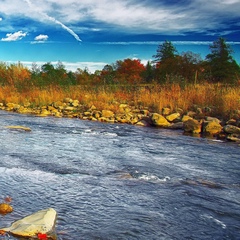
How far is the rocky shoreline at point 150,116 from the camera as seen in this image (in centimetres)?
1031

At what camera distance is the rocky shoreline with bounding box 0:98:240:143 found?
10312 mm

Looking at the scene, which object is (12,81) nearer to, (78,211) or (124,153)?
(124,153)

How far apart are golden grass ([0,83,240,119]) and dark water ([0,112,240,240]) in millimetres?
5125

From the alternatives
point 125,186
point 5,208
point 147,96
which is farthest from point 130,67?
point 5,208

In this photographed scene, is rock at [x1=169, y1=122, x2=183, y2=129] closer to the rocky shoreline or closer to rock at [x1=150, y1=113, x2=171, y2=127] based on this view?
the rocky shoreline

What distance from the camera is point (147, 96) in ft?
49.9

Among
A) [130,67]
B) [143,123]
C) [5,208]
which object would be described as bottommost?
[143,123]

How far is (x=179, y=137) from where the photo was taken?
31.0 feet

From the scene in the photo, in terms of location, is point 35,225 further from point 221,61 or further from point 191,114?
point 221,61

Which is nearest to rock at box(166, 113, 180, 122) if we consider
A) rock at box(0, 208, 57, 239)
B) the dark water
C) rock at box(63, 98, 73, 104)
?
the dark water

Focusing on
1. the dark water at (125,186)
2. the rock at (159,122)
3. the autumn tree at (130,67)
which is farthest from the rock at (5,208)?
the autumn tree at (130,67)

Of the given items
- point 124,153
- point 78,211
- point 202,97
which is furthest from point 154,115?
point 78,211

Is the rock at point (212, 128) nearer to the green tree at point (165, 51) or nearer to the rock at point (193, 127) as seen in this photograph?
the rock at point (193, 127)

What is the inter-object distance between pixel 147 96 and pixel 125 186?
10864 millimetres
